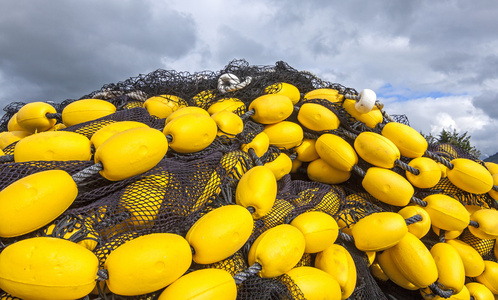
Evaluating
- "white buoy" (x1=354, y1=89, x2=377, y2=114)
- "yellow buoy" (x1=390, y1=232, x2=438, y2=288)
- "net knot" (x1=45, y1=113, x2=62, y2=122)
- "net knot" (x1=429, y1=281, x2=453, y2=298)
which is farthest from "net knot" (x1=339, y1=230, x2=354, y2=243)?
"net knot" (x1=45, y1=113, x2=62, y2=122)

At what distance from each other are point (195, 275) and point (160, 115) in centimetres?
135

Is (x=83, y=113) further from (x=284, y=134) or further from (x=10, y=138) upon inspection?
(x=284, y=134)

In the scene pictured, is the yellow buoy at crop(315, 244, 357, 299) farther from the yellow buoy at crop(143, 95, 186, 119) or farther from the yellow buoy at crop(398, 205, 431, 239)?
the yellow buoy at crop(143, 95, 186, 119)

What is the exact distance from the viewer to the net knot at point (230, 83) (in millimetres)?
2531

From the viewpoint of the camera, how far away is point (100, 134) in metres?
1.63

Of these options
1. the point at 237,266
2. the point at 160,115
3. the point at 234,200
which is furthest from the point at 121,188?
the point at 160,115

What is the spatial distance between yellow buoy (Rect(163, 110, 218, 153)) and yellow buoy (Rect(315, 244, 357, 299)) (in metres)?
0.87

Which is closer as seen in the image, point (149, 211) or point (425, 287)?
point (149, 211)

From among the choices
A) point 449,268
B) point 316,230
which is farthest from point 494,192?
point 316,230

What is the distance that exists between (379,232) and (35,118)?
2311mm

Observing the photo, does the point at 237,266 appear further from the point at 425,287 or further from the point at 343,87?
the point at 343,87

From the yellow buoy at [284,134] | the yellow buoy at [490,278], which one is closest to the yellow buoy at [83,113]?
the yellow buoy at [284,134]

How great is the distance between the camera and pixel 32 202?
115cm

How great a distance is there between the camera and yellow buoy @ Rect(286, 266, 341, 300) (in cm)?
147
